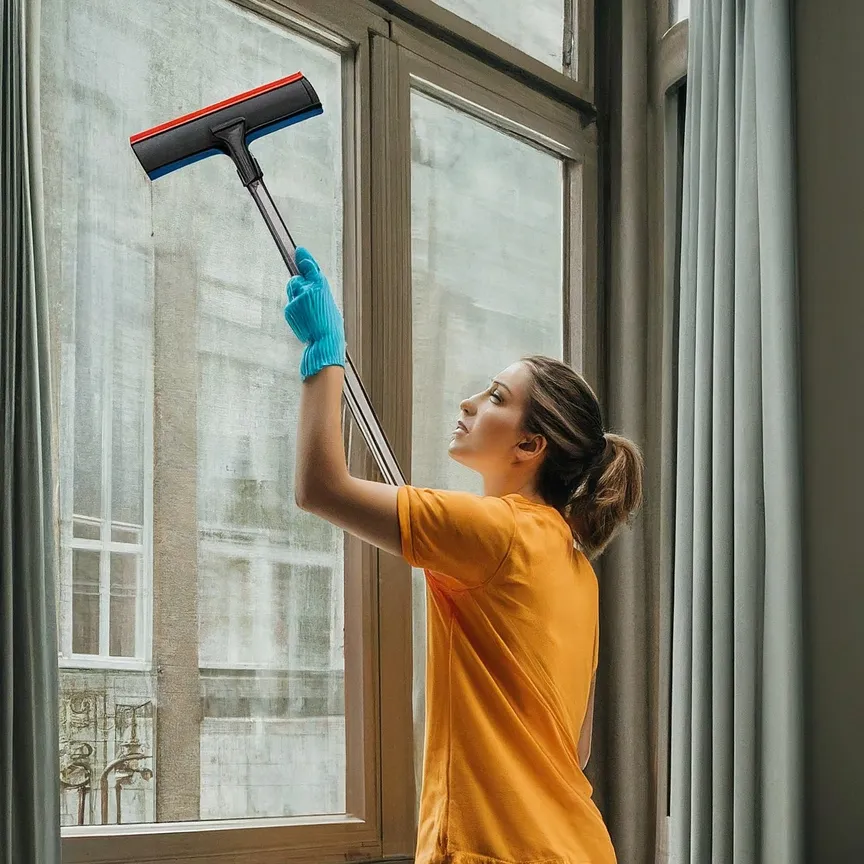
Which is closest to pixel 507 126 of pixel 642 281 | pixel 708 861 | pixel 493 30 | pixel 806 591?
pixel 493 30

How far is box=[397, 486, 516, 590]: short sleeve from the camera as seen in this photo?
1518mm

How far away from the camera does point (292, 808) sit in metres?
2.06

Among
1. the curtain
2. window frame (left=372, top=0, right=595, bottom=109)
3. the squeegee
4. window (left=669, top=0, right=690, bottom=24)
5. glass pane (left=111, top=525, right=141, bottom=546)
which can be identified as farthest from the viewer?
window (left=669, top=0, right=690, bottom=24)

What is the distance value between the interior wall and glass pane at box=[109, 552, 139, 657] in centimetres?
123

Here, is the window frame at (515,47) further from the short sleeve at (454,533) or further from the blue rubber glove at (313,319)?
the short sleeve at (454,533)

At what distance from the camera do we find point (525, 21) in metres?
2.69

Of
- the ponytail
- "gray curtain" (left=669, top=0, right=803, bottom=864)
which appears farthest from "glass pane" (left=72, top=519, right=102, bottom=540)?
"gray curtain" (left=669, top=0, right=803, bottom=864)

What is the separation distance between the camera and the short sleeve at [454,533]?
59.7 inches

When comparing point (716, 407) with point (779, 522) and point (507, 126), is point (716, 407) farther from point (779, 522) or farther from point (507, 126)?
point (507, 126)

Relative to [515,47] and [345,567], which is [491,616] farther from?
[515,47]

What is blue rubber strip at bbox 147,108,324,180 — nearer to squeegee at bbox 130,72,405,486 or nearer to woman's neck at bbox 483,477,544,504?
squeegee at bbox 130,72,405,486

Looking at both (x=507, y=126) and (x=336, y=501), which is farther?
(x=507, y=126)

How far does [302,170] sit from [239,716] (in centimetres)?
97

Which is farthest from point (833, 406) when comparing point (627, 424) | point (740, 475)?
point (627, 424)
